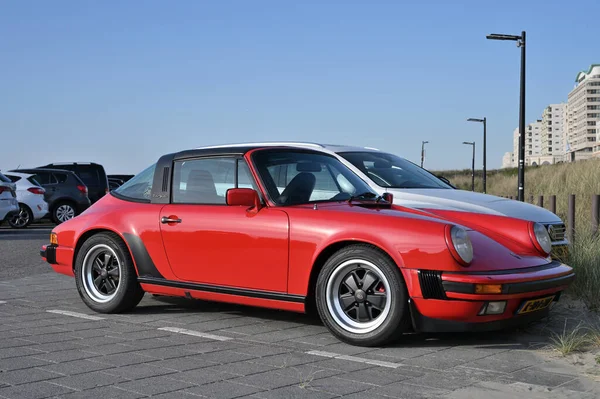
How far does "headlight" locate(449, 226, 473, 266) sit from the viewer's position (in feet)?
17.7

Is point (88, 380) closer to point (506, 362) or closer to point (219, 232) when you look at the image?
point (219, 232)

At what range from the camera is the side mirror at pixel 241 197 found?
6.24 meters

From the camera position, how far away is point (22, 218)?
20.8 meters

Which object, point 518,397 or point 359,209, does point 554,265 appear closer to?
point 359,209

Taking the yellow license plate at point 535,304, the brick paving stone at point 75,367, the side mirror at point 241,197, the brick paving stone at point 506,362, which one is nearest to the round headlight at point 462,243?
the yellow license plate at point 535,304

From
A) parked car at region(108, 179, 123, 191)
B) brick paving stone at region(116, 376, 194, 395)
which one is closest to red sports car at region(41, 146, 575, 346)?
brick paving stone at region(116, 376, 194, 395)

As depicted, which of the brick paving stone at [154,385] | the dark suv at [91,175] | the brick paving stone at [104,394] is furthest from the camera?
the dark suv at [91,175]

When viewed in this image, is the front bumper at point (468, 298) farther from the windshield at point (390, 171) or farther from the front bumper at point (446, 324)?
the windshield at point (390, 171)

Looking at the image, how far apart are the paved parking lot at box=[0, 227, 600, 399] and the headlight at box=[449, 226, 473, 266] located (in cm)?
67

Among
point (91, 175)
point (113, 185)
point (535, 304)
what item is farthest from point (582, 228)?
point (113, 185)

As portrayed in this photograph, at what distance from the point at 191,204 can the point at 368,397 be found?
9.97 ft

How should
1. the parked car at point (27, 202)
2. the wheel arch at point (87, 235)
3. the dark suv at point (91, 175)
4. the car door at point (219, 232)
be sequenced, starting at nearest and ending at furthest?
the car door at point (219, 232), the wheel arch at point (87, 235), the parked car at point (27, 202), the dark suv at point (91, 175)

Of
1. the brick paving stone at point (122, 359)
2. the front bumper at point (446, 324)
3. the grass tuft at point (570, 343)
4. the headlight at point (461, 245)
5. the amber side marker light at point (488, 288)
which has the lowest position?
the brick paving stone at point (122, 359)

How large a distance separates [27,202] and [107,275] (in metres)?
14.5
